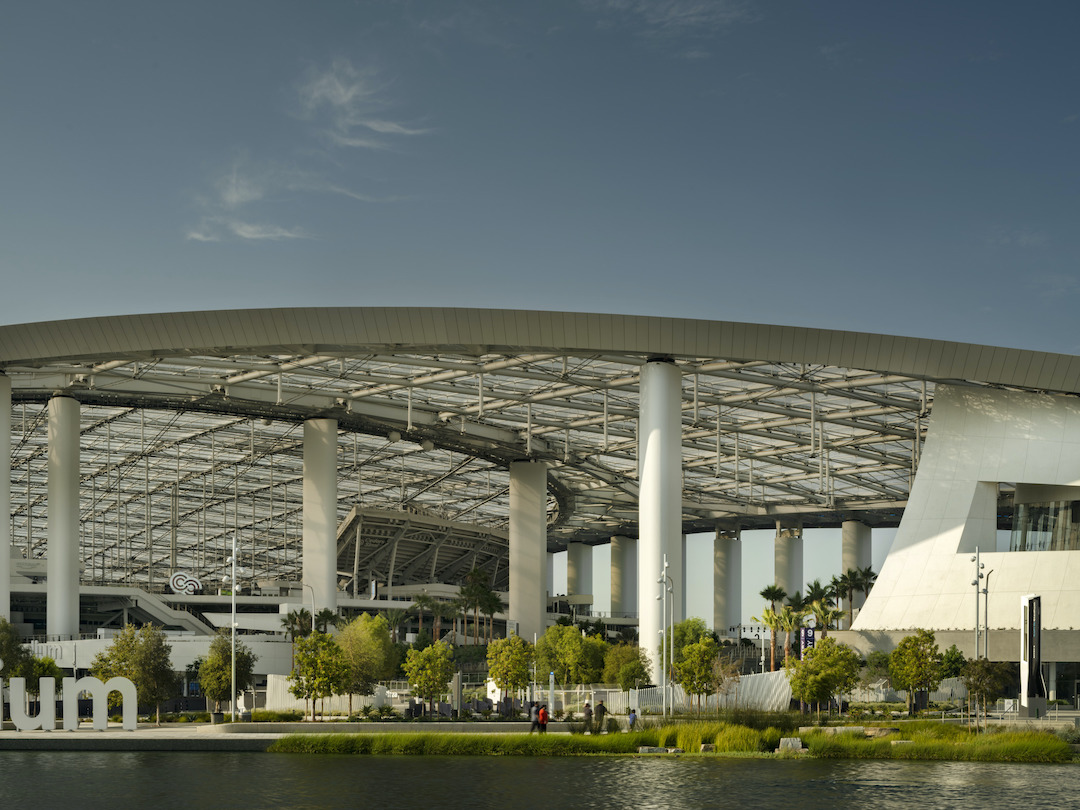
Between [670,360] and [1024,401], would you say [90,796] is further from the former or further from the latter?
[1024,401]

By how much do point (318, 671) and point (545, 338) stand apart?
14954 millimetres

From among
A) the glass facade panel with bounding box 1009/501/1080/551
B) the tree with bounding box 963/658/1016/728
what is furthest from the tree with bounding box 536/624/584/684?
the glass facade panel with bounding box 1009/501/1080/551

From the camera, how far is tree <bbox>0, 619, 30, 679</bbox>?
53559 millimetres

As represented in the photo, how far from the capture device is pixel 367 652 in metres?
61.8

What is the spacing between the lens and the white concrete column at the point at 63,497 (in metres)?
58.6

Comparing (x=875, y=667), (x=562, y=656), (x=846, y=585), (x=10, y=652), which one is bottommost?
(x=562, y=656)

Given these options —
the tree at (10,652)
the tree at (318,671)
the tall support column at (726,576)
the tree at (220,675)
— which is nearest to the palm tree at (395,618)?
the tall support column at (726,576)

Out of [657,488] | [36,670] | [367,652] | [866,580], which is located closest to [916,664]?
[657,488]

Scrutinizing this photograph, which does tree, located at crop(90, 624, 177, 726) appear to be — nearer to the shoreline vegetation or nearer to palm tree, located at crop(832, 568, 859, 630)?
the shoreline vegetation

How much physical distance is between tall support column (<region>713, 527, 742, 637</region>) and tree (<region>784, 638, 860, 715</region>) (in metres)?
68.9

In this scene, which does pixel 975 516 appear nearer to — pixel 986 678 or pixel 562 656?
pixel 986 678

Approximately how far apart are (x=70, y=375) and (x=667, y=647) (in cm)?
3092

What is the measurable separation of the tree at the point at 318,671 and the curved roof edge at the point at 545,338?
37.9 ft

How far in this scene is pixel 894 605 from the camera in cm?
5116
